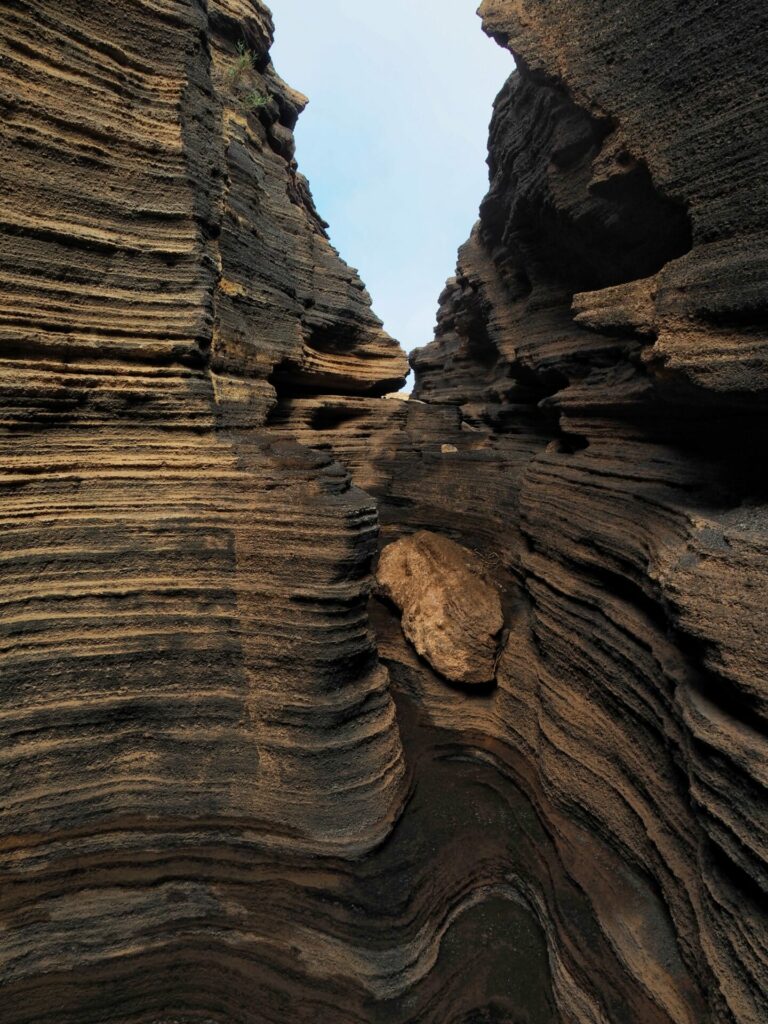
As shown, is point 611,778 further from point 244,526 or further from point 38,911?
point 38,911

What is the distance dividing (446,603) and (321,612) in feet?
11.1

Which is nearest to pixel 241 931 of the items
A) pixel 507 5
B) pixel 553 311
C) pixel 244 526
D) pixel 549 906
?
pixel 549 906

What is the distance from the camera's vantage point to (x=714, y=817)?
368 centimetres

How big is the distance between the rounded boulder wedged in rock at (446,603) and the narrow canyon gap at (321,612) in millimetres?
1064

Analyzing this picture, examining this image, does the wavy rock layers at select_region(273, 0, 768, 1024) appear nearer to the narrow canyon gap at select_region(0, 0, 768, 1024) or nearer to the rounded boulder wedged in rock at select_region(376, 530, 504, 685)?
the narrow canyon gap at select_region(0, 0, 768, 1024)

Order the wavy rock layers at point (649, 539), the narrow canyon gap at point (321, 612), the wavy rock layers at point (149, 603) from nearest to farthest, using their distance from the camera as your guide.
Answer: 1. the wavy rock layers at point (649, 539)
2. the narrow canyon gap at point (321, 612)
3. the wavy rock layers at point (149, 603)

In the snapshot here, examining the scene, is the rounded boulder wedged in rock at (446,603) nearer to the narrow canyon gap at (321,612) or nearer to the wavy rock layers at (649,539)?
the wavy rock layers at (649,539)

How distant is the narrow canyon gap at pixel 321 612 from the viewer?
4551 millimetres

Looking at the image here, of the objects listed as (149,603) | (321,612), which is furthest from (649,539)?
(149,603)

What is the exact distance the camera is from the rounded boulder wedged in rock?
27.3ft

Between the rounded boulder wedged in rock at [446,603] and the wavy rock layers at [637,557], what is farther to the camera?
the rounded boulder wedged in rock at [446,603]

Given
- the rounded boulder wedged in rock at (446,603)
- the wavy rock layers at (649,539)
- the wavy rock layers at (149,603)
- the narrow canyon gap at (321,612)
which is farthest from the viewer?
the rounded boulder wedged in rock at (446,603)

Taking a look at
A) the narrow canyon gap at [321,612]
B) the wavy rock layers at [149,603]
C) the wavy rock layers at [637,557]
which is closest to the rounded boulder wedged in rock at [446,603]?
the wavy rock layers at [637,557]

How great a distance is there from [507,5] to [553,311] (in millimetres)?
4710
